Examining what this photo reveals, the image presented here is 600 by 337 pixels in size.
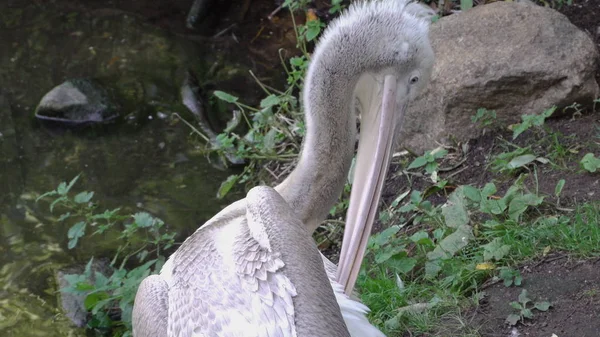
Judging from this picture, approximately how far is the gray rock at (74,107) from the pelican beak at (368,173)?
4059mm

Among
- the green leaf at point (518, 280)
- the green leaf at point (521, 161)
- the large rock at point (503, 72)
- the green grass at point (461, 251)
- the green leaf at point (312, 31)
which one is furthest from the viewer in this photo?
the green leaf at point (312, 31)

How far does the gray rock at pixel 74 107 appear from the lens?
7039 mm

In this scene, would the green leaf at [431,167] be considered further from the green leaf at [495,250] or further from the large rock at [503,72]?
the green leaf at [495,250]

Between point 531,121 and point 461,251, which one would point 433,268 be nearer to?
point 461,251

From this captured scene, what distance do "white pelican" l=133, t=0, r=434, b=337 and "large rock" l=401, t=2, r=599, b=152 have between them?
5.11 ft

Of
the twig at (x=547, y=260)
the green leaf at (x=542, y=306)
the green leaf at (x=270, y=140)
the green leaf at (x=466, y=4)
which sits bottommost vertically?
the green leaf at (x=270, y=140)

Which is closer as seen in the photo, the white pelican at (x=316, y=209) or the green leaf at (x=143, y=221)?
the white pelican at (x=316, y=209)

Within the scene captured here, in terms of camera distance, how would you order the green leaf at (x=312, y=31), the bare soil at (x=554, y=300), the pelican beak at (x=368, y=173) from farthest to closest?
the green leaf at (x=312, y=31) < the bare soil at (x=554, y=300) < the pelican beak at (x=368, y=173)

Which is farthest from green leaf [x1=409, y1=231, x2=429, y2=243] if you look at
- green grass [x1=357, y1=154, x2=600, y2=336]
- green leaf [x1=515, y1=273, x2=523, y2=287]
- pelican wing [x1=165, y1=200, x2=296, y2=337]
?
pelican wing [x1=165, y1=200, x2=296, y2=337]

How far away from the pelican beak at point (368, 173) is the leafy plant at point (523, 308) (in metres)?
0.73

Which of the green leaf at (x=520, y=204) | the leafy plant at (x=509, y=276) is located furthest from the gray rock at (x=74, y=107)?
the leafy plant at (x=509, y=276)

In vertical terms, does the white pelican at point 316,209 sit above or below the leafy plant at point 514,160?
above

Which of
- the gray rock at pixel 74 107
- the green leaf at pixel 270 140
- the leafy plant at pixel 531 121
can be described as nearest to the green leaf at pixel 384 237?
the leafy plant at pixel 531 121

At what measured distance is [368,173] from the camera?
10.7 feet
